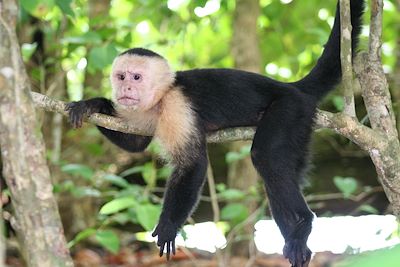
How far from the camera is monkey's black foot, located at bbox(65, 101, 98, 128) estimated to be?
2974 mm

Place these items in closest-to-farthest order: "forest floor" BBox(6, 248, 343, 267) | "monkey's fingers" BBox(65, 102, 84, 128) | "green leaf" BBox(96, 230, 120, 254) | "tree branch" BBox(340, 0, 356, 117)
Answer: "tree branch" BBox(340, 0, 356, 117), "monkey's fingers" BBox(65, 102, 84, 128), "green leaf" BBox(96, 230, 120, 254), "forest floor" BBox(6, 248, 343, 267)

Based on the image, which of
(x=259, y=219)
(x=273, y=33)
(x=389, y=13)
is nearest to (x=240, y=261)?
(x=259, y=219)

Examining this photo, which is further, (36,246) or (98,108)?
(98,108)

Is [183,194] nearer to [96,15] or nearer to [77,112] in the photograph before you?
[77,112]

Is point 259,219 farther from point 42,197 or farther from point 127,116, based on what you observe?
point 42,197

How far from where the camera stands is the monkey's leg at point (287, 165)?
3.04 meters

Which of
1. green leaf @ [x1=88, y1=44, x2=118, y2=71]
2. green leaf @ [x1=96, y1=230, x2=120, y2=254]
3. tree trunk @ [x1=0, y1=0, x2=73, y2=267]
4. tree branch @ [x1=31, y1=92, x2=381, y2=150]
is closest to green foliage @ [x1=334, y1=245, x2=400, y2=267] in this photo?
tree trunk @ [x1=0, y1=0, x2=73, y2=267]

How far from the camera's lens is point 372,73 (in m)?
2.72

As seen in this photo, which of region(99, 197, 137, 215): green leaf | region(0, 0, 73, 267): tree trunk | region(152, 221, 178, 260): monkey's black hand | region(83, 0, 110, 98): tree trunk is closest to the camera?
region(0, 0, 73, 267): tree trunk

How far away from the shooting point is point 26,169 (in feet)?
4.60

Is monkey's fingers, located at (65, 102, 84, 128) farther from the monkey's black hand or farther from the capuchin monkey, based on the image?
the monkey's black hand

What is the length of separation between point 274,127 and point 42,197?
187 centimetres

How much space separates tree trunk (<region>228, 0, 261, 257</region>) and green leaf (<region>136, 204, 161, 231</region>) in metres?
1.41

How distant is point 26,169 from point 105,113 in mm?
1973
